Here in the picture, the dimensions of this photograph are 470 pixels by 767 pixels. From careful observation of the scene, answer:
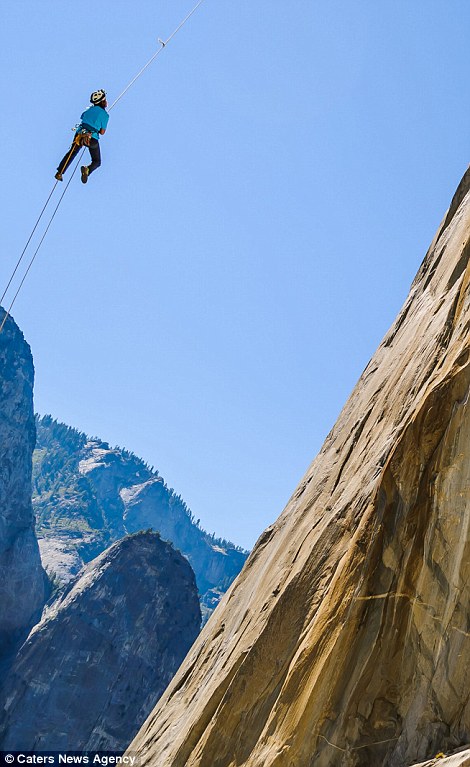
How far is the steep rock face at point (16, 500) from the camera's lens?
67875mm

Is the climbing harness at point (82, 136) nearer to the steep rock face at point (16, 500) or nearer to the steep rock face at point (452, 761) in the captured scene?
the steep rock face at point (452, 761)

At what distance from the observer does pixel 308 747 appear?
9.99m

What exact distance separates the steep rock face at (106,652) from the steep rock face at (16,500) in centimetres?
482

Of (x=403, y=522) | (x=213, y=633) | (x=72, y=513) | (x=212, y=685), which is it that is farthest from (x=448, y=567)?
(x=72, y=513)

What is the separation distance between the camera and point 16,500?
256 feet

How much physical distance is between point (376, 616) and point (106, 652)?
53370mm

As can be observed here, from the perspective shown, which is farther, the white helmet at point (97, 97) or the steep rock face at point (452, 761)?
the white helmet at point (97, 97)

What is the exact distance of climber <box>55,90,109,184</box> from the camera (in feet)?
51.3

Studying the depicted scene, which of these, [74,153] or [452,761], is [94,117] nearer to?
[74,153]

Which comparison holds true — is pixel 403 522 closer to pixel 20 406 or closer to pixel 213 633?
pixel 213 633

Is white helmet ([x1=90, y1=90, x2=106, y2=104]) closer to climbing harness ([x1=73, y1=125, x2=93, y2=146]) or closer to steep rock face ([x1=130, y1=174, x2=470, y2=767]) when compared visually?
climbing harness ([x1=73, y1=125, x2=93, y2=146])

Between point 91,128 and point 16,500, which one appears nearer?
point 91,128

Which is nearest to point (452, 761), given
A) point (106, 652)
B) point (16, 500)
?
point (106, 652)

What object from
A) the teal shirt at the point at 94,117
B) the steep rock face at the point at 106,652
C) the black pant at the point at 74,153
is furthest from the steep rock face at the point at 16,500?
the teal shirt at the point at 94,117
